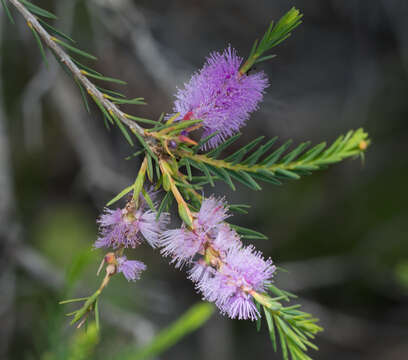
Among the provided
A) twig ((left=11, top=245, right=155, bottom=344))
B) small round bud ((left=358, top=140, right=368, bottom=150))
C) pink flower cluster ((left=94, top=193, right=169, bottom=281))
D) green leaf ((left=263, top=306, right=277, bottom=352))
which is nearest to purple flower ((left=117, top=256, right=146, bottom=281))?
pink flower cluster ((left=94, top=193, right=169, bottom=281))

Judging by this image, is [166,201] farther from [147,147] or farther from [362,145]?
[362,145]

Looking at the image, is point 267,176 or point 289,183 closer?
point 267,176

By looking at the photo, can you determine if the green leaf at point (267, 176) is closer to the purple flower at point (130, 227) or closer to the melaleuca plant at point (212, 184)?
the melaleuca plant at point (212, 184)

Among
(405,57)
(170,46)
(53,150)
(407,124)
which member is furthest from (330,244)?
(53,150)

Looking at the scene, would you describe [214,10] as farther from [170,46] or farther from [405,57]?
[405,57]

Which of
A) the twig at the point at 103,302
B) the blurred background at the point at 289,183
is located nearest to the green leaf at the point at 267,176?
the twig at the point at 103,302

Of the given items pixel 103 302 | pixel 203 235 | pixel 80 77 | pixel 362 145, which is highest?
pixel 362 145

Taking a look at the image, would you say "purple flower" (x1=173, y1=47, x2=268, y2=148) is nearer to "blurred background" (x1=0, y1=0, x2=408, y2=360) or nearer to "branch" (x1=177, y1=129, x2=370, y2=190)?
"branch" (x1=177, y1=129, x2=370, y2=190)

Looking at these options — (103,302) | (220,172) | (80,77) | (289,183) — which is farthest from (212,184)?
(289,183)
